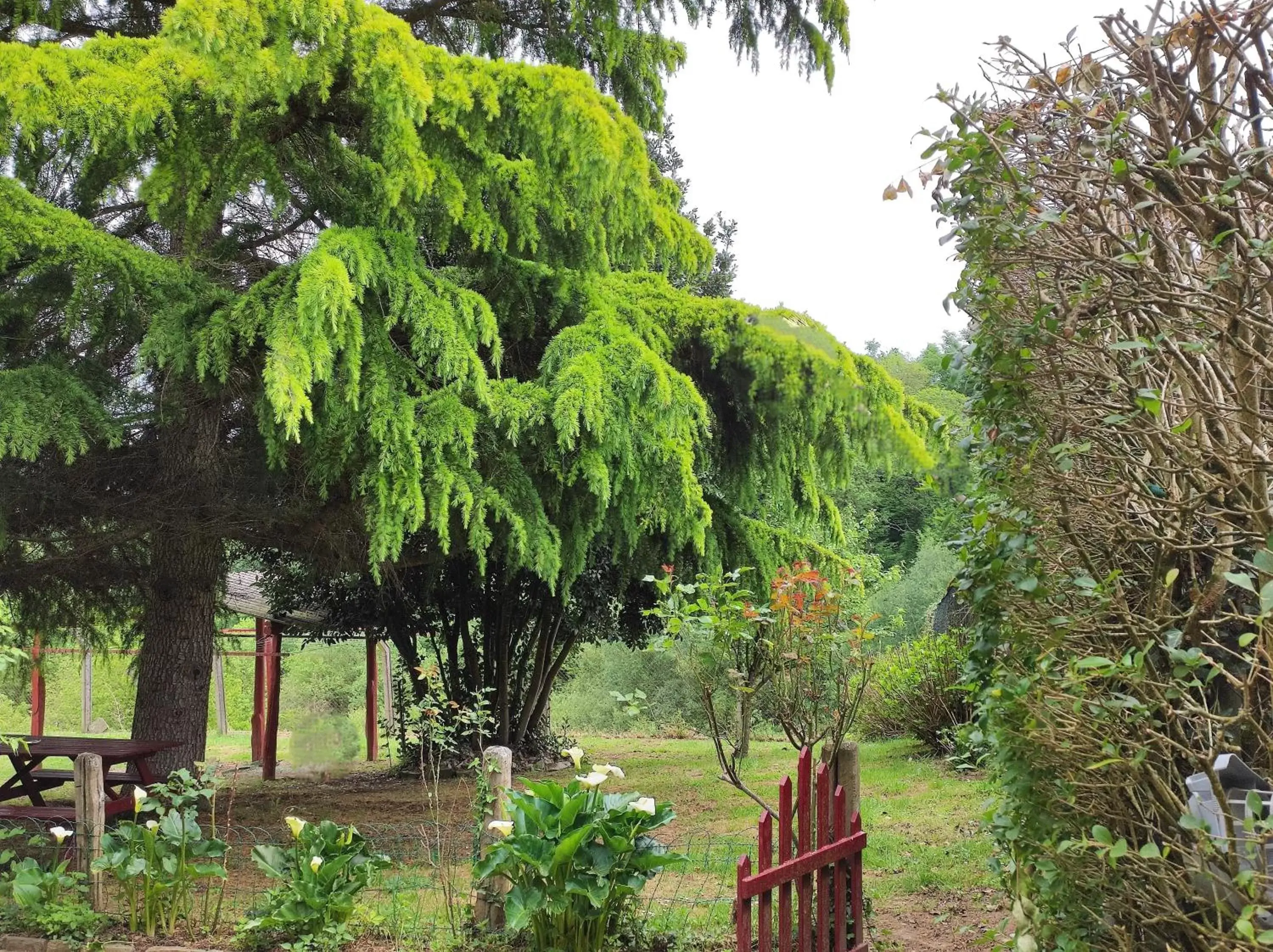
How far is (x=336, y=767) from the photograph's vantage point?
12.9 meters

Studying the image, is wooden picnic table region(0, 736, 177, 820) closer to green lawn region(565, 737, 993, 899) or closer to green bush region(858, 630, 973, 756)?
green lawn region(565, 737, 993, 899)

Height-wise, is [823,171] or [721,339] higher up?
[823,171]

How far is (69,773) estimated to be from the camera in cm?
719

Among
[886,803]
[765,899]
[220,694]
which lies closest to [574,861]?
[765,899]

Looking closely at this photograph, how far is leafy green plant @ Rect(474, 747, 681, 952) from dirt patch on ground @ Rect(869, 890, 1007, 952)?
48.4 inches

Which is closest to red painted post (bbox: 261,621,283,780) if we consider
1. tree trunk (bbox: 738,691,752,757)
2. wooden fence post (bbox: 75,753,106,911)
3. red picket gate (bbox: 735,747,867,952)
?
wooden fence post (bbox: 75,753,106,911)

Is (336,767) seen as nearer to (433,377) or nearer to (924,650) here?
(924,650)

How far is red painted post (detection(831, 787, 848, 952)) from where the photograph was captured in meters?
3.86

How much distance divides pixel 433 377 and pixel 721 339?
2211 millimetres

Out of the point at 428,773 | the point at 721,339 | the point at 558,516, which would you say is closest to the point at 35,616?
the point at 428,773

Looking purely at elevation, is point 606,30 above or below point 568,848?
above

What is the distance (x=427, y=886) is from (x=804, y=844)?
261cm

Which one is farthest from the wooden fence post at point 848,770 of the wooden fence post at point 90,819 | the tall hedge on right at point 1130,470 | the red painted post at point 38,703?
the red painted post at point 38,703

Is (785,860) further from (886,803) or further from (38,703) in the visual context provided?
(38,703)
